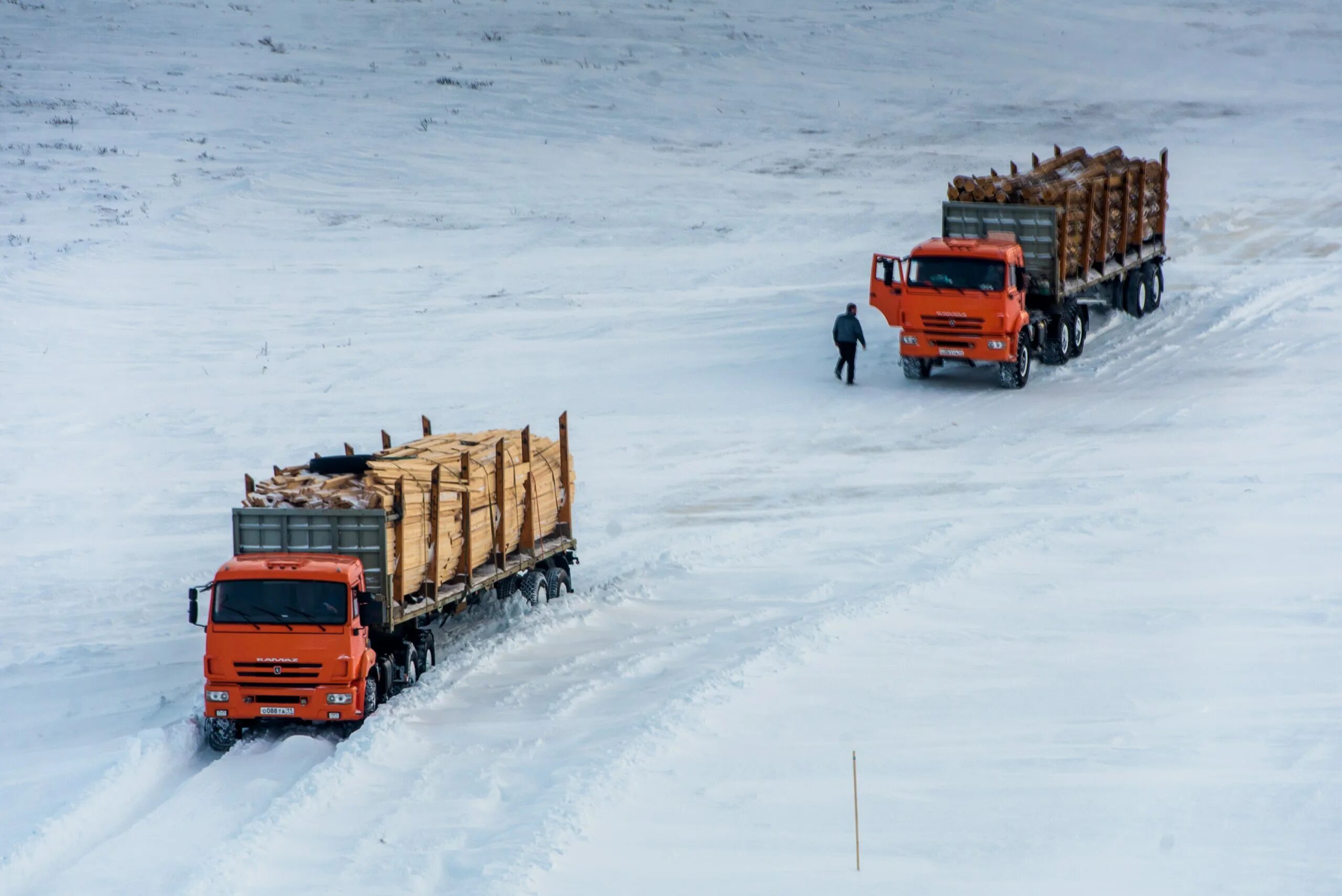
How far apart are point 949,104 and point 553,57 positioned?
13.2 m

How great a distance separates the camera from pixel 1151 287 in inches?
1373

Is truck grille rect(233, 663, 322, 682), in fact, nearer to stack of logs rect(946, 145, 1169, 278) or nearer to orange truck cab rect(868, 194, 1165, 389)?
orange truck cab rect(868, 194, 1165, 389)

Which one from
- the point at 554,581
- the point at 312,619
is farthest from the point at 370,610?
the point at 554,581

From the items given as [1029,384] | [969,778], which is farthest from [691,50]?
[969,778]

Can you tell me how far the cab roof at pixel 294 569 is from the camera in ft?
50.4

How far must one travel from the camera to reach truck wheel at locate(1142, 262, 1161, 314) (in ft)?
114

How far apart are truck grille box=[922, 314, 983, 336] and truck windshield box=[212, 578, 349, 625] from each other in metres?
16.0

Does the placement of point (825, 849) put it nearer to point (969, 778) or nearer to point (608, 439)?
point (969, 778)

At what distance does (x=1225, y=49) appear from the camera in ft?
202

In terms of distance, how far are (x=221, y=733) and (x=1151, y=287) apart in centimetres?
2439

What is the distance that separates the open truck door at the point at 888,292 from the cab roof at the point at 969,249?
1.52 feet

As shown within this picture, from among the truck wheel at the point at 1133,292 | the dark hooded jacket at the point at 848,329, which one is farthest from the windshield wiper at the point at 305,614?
the truck wheel at the point at 1133,292

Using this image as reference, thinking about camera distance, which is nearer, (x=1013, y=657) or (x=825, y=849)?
(x=825, y=849)

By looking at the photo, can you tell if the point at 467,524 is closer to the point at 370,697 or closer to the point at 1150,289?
the point at 370,697
